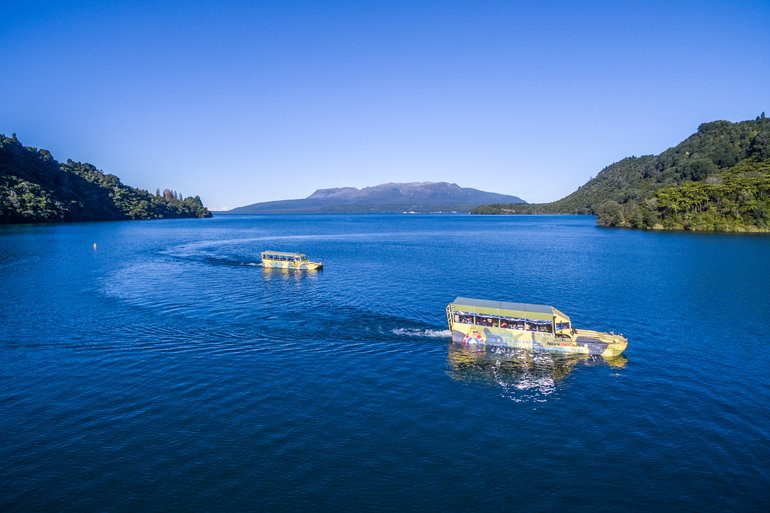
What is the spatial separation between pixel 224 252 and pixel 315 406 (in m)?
115

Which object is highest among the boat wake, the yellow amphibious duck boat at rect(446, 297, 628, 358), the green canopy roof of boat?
the green canopy roof of boat

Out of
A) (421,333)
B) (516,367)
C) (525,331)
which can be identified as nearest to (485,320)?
(525,331)

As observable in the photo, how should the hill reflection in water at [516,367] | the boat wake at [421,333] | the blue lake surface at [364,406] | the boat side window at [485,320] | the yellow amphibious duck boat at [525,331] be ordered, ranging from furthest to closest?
the boat wake at [421,333] < the boat side window at [485,320] < the yellow amphibious duck boat at [525,331] < the hill reflection in water at [516,367] < the blue lake surface at [364,406]

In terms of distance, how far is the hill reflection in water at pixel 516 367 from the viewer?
131 feet

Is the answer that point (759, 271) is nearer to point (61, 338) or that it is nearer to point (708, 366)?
point (708, 366)

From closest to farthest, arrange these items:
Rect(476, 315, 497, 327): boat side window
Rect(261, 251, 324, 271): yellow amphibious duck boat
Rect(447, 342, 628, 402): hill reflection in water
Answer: Rect(447, 342, 628, 402): hill reflection in water, Rect(476, 315, 497, 327): boat side window, Rect(261, 251, 324, 271): yellow amphibious duck boat

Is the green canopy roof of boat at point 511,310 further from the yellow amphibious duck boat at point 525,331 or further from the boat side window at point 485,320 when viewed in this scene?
the boat side window at point 485,320

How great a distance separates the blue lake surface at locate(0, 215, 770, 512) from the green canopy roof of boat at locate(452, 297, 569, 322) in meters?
4.51

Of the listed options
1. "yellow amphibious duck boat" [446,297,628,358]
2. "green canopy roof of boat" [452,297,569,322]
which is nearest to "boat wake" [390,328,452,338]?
"yellow amphibious duck boat" [446,297,628,358]

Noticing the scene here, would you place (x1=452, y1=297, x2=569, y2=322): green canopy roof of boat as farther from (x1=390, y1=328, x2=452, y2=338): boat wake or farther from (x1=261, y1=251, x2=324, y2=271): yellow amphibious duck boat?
(x1=261, y1=251, x2=324, y2=271): yellow amphibious duck boat

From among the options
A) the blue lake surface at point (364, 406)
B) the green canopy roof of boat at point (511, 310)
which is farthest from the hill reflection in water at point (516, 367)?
the green canopy roof of boat at point (511, 310)

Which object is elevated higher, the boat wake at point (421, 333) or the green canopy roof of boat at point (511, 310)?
the green canopy roof of boat at point (511, 310)

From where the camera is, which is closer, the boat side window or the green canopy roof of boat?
the green canopy roof of boat

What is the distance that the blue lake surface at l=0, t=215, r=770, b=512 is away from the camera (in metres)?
26.1
